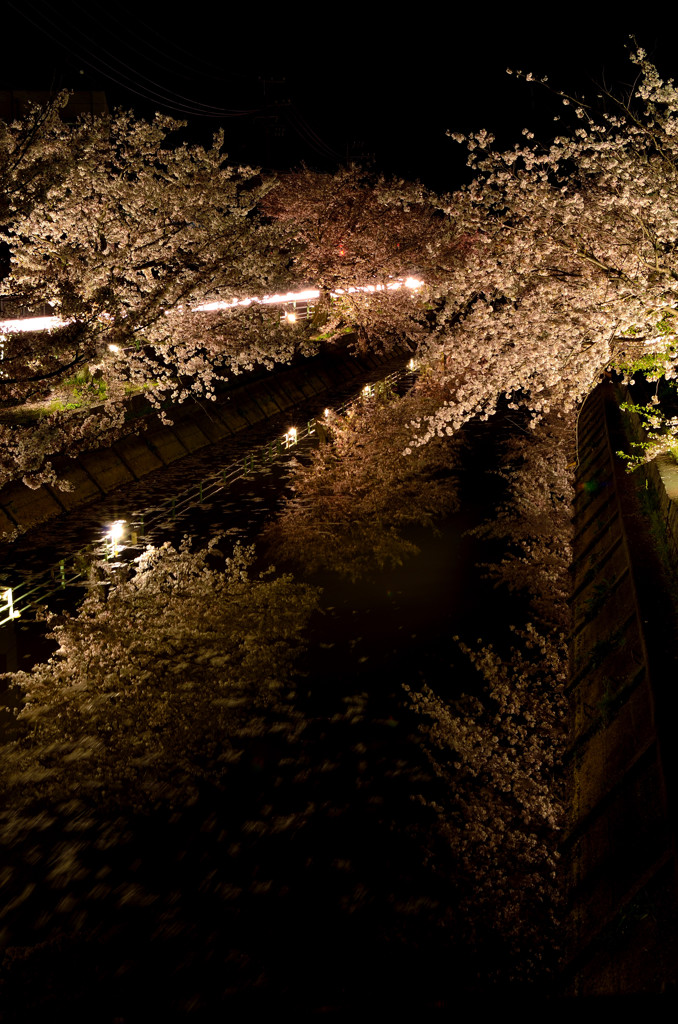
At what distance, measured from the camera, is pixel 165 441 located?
85.4 feet

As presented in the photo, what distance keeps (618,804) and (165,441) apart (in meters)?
21.7

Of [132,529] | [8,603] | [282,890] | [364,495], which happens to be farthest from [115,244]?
[282,890]

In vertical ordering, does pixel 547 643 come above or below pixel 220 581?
below

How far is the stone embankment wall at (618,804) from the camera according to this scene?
5359mm

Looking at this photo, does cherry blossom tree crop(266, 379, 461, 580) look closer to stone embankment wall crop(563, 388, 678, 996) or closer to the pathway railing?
the pathway railing

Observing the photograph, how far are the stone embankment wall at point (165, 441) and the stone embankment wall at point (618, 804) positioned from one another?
1413 centimetres

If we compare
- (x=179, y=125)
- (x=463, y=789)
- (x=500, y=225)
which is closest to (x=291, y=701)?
(x=463, y=789)

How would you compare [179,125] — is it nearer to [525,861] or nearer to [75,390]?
[75,390]

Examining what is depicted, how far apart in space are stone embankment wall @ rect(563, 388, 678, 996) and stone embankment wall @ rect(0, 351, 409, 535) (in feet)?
46.4

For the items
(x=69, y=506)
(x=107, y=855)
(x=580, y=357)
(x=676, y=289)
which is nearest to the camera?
(x=107, y=855)

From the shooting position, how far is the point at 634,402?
22.2m

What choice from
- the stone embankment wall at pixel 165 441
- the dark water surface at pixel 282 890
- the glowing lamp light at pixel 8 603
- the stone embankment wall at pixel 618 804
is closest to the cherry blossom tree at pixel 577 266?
the stone embankment wall at pixel 618 804

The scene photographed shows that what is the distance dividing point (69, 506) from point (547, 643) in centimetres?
1395

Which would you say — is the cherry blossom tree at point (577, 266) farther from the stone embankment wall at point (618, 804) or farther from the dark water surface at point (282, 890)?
the dark water surface at point (282, 890)
